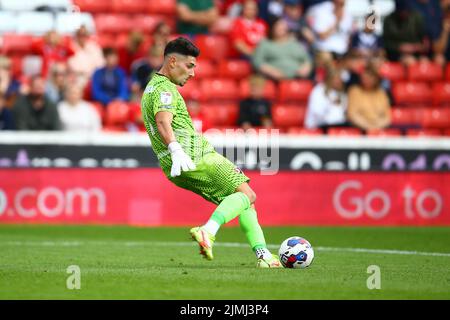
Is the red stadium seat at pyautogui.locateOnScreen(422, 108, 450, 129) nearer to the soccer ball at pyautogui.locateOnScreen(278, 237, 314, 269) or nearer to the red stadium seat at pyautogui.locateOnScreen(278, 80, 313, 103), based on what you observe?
the red stadium seat at pyautogui.locateOnScreen(278, 80, 313, 103)

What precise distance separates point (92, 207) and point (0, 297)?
9.01 meters

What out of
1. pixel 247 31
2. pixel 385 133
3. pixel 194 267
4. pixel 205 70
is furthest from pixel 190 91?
pixel 194 267

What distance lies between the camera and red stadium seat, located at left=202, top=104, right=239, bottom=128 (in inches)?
776

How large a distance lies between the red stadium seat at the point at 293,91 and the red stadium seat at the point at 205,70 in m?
1.30

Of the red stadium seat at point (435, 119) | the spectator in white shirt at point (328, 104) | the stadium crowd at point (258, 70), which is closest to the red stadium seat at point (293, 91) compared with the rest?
the stadium crowd at point (258, 70)

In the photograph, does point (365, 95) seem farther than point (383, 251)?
Yes

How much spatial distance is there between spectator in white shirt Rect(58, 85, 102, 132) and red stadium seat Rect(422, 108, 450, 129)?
6.17m

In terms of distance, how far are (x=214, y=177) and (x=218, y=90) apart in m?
9.68

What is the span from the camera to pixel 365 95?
19922 mm

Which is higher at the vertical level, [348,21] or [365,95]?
[348,21]

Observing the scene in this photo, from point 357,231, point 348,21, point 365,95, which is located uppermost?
point 348,21
